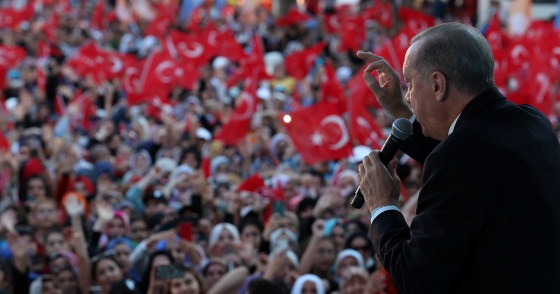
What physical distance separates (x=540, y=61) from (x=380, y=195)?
942 cm

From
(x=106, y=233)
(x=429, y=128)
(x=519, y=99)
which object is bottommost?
(x=106, y=233)

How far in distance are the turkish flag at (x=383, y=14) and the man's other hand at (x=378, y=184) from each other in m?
16.0

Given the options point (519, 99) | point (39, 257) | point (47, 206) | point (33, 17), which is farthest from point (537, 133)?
point (33, 17)

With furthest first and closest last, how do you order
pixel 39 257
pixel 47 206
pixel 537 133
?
pixel 47 206 → pixel 39 257 → pixel 537 133

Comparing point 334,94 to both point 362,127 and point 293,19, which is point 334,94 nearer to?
point 362,127

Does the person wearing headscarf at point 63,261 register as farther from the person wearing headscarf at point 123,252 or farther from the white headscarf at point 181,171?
the white headscarf at point 181,171

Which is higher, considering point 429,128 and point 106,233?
point 429,128

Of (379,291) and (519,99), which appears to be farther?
(519,99)

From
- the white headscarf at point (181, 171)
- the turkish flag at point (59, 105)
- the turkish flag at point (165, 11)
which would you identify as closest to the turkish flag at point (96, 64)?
the turkish flag at point (59, 105)

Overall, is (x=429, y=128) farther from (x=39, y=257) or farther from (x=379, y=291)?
(x=39, y=257)

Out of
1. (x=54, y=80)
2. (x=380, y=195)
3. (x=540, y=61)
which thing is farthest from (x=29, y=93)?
(x=380, y=195)

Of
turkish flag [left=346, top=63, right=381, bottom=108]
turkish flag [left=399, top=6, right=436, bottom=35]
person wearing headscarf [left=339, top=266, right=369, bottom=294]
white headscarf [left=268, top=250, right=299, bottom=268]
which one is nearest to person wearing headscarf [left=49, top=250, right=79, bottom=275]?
white headscarf [left=268, top=250, right=299, bottom=268]

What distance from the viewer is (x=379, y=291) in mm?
4480

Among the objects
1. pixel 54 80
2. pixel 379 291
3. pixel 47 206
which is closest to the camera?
pixel 379 291
